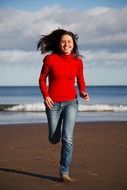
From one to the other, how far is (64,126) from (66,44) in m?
1.06

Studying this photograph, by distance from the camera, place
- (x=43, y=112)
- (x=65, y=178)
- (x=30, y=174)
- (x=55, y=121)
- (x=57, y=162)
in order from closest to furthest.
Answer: (x=65, y=178) < (x=55, y=121) < (x=30, y=174) < (x=57, y=162) < (x=43, y=112)

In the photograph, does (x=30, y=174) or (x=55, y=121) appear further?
(x=30, y=174)

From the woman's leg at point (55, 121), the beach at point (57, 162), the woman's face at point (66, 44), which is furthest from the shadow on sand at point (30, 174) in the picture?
the woman's face at point (66, 44)

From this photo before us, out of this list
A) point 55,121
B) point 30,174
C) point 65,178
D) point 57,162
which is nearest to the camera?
point 65,178

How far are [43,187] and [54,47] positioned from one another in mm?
1816

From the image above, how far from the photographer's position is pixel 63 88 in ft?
19.5

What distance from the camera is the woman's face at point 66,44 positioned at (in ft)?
19.7

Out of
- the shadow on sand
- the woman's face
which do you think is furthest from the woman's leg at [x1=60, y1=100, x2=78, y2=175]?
the woman's face

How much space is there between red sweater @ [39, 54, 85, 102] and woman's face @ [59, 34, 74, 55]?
67 millimetres

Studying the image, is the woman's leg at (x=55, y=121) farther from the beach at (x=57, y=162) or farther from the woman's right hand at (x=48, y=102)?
the beach at (x=57, y=162)

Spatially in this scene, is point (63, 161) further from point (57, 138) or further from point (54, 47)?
point (54, 47)

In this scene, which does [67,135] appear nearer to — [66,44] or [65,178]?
[65,178]

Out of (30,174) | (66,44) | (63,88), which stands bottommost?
(30,174)

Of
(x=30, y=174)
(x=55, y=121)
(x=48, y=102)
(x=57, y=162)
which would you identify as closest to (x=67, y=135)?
(x=55, y=121)
